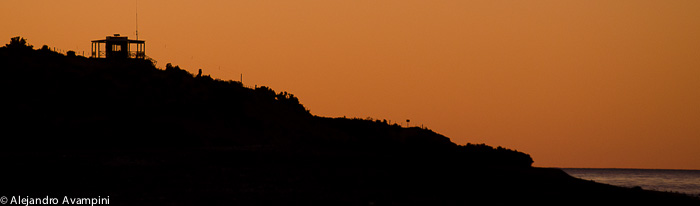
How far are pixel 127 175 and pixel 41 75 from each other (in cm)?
3725

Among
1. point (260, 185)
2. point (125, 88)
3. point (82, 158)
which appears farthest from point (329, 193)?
point (125, 88)

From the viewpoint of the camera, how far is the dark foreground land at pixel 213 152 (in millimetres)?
47875

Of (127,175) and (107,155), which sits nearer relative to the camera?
(127,175)

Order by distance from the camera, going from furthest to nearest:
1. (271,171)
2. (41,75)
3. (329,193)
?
1. (41,75)
2. (271,171)
3. (329,193)

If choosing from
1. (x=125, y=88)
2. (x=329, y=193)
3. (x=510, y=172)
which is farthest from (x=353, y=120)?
(x=329, y=193)

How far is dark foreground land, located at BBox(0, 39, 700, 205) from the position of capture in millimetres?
47875

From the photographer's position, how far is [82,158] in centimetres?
5634

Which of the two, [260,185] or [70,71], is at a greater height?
[70,71]

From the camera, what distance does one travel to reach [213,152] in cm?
6206

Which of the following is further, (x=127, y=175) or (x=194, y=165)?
(x=194, y=165)

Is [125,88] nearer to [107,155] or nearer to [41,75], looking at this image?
[41,75]

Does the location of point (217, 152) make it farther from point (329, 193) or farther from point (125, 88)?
point (125, 88)

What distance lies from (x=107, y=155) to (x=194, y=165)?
19.7 ft

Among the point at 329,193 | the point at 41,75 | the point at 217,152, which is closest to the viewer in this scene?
the point at 329,193
